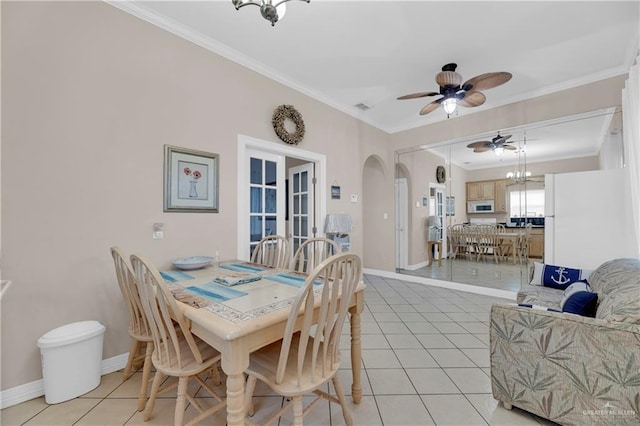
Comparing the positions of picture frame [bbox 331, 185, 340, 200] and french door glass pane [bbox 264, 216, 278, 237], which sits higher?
picture frame [bbox 331, 185, 340, 200]

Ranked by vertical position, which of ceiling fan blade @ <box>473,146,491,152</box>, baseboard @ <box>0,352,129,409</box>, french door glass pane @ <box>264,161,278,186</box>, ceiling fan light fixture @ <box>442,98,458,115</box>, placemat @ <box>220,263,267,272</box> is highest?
ceiling fan light fixture @ <box>442,98,458,115</box>

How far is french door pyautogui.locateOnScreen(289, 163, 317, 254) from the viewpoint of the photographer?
3867mm

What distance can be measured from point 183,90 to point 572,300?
3.45 meters

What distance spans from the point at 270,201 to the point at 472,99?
2654mm

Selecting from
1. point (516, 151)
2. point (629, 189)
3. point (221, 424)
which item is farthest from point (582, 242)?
point (221, 424)

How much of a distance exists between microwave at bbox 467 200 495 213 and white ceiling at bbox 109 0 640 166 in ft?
4.07

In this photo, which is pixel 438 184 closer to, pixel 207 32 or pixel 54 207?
pixel 207 32

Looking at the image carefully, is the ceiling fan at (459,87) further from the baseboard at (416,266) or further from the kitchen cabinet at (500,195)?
the baseboard at (416,266)

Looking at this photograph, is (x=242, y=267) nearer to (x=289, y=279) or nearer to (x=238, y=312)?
(x=289, y=279)

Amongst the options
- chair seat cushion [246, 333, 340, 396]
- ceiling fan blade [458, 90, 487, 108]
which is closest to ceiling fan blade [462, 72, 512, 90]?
ceiling fan blade [458, 90, 487, 108]

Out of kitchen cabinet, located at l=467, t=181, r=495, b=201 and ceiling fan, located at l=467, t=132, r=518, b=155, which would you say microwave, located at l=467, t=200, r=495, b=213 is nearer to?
kitchen cabinet, located at l=467, t=181, r=495, b=201

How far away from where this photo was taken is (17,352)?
1.67 metres

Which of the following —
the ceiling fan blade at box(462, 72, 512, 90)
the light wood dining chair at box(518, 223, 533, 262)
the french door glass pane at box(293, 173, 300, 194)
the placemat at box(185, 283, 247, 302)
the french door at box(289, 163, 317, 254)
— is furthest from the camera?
the french door glass pane at box(293, 173, 300, 194)

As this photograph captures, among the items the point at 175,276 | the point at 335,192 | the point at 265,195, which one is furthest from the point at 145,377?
the point at 335,192
